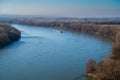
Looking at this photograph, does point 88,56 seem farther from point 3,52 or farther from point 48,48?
point 3,52

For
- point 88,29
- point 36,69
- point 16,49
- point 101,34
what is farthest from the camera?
point 88,29

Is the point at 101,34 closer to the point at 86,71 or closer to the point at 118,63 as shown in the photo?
the point at 86,71

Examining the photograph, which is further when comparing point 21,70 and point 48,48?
point 48,48

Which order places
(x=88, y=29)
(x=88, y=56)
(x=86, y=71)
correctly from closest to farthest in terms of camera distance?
(x=86, y=71) → (x=88, y=56) → (x=88, y=29)

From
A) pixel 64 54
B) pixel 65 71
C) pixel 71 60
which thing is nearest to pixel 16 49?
pixel 64 54

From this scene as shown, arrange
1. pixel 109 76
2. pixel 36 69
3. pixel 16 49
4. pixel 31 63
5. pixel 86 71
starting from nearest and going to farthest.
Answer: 1. pixel 109 76
2. pixel 86 71
3. pixel 36 69
4. pixel 31 63
5. pixel 16 49

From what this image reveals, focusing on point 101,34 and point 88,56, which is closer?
point 88,56

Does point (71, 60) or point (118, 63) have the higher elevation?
point (118, 63)

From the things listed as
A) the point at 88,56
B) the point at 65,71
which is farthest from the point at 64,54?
the point at 65,71

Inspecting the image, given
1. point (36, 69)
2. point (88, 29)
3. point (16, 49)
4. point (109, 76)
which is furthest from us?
point (88, 29)
